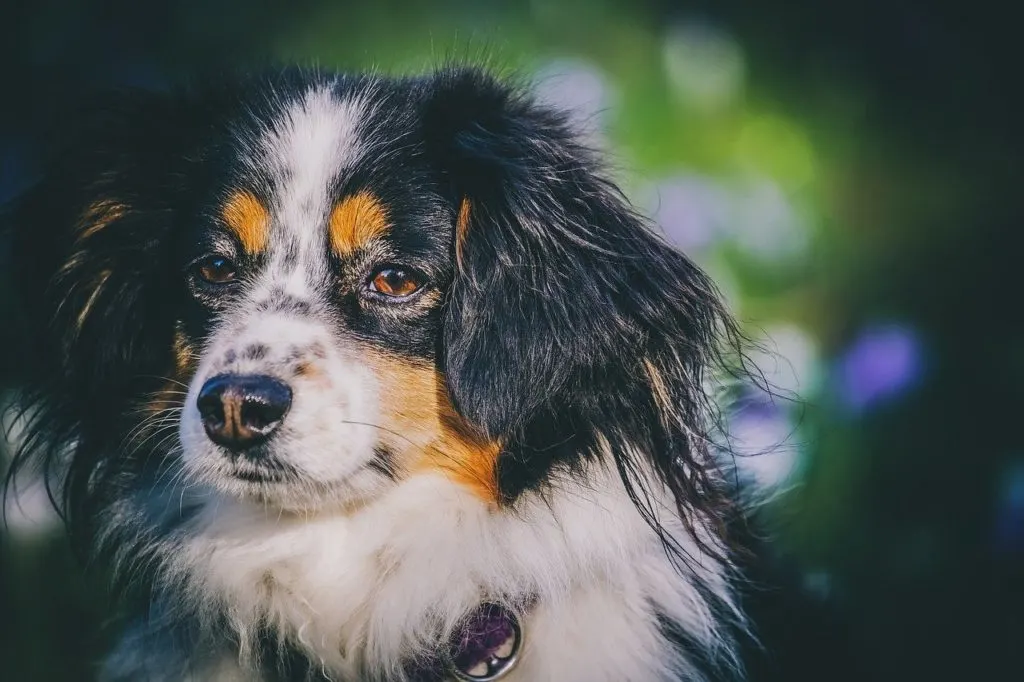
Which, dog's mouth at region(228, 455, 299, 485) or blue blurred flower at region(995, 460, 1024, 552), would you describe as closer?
dog's mouth at region(228, 455, 299, 485)

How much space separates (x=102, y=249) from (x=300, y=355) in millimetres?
724

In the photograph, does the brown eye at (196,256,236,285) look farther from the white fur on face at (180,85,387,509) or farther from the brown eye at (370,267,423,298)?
the brown eye at (370,267,423,298)

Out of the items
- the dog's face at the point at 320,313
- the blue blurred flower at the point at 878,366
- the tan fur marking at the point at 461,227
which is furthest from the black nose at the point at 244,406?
the blue blurred flower at the point at 878,366

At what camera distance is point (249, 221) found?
6.59ft

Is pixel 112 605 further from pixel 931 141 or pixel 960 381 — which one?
pixel 931 141

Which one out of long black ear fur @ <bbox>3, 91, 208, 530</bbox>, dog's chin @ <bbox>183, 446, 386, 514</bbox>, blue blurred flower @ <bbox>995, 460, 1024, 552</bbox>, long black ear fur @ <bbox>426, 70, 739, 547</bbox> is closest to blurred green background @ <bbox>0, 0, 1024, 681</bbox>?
blue blurred flower @ <bbox>995, 460, 1024, 552</bbox>

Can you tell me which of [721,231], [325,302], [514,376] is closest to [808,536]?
[721,231]

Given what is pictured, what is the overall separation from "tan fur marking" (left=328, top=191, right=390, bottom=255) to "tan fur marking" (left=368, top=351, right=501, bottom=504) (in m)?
0.23

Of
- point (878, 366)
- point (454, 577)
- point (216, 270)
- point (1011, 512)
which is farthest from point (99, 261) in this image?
point (1011, 512)

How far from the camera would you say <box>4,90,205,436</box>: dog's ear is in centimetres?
221

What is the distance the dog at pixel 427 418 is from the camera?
1904 millimetres

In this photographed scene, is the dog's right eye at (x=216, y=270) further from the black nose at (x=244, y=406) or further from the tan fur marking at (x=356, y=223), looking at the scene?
the black nose at (x=244, y=406)

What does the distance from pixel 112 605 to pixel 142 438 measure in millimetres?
800

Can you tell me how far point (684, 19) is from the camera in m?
3.63
